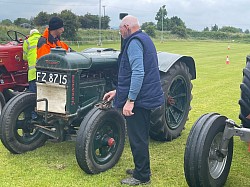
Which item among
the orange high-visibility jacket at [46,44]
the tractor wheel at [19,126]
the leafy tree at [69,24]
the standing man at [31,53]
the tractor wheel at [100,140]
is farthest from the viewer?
the leafy tree at [69,24]

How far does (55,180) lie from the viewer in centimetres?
452

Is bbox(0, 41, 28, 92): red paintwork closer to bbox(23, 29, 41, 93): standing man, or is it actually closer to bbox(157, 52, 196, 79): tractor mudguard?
bbox(23, 29, 41, 93): standing man

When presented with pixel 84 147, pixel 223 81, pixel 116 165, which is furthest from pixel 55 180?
pixel 223 81

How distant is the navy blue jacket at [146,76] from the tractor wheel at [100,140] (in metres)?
0.53

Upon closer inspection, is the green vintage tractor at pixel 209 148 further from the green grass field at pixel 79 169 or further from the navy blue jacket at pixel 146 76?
the navy blue jacket at pixel 146 76

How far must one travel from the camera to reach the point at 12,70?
283 inches

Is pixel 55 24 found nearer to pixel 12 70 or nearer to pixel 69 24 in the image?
pixel 12 70

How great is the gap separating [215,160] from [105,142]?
4.53ft

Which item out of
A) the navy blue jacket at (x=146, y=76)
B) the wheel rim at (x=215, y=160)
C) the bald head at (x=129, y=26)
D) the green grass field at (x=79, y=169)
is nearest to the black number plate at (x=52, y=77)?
the navy blue jacket at (x=146, y=76)

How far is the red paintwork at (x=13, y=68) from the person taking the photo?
7.07 meters

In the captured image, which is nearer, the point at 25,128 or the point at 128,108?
the point at 128,108

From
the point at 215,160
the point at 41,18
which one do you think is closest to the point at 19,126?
the point at 215,160

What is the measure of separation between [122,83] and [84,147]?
860 mm

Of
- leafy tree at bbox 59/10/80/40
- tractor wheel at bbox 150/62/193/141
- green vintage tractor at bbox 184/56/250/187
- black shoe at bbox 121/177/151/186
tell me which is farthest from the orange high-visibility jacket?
leafy tree at bbox 59/10/80/40
